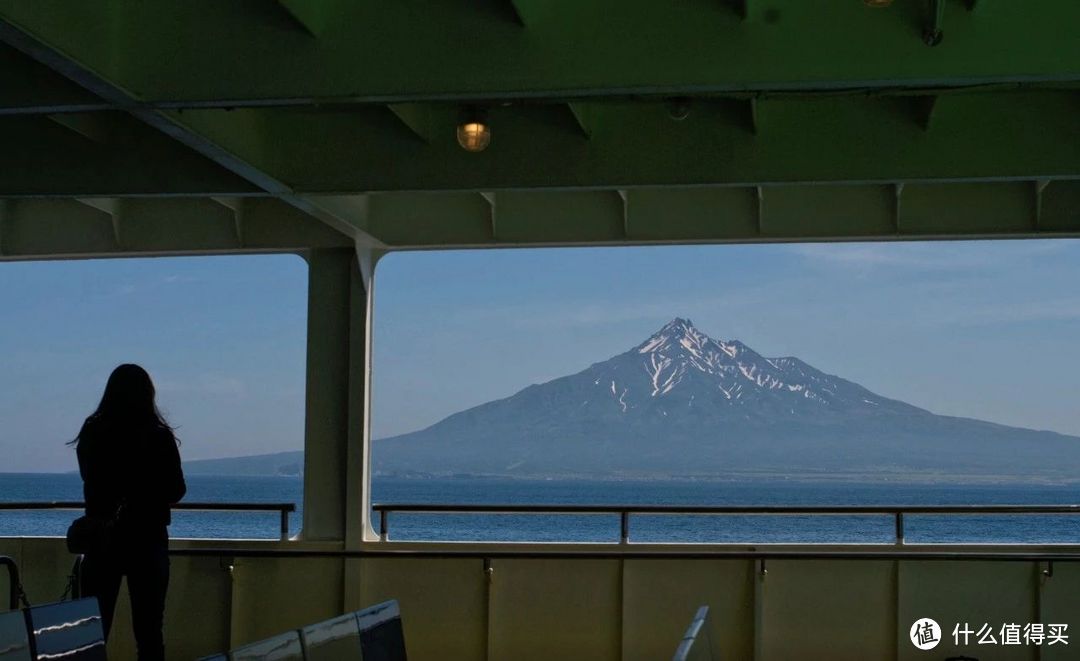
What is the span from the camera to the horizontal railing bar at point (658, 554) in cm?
689

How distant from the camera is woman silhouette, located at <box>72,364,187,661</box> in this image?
534 centimetres

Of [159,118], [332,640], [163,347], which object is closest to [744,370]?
[163,347]

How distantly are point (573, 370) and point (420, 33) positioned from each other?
205ft

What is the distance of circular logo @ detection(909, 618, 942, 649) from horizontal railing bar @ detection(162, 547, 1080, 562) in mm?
340

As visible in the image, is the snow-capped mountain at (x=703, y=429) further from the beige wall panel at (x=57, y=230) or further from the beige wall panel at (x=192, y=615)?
the beige wall panel at (x=192, y=615)

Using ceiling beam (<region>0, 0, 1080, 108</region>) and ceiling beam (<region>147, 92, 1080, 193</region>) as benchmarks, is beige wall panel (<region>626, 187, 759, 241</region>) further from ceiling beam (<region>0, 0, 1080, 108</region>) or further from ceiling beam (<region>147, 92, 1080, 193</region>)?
ceiling beam (<region>0, 0, 1080, 108</region>)

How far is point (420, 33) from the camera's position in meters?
4.50

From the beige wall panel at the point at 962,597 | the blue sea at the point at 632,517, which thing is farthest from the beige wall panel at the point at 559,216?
the blue sea at the point at 632,517

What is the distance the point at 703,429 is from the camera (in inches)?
2773

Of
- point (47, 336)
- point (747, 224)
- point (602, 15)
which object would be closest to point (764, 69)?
point (602, 15)

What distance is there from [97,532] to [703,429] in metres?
66.1

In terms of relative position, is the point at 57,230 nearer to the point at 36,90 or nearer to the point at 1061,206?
the point at 36,90

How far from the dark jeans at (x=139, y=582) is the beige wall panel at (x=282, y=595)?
1.83 meters

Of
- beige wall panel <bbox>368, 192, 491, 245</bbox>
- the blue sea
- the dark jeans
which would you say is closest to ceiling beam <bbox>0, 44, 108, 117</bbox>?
the dark jeans
